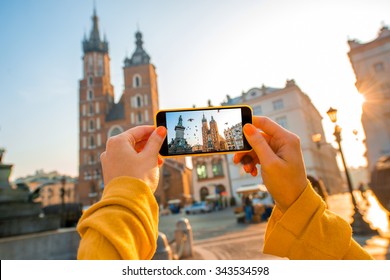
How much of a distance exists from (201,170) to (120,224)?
27982mm

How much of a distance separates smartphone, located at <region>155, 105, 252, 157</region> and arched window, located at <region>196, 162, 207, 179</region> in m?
27.3

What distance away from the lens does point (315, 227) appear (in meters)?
0.88

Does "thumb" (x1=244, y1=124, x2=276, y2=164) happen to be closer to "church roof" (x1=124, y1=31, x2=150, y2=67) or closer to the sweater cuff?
the sweater cuff

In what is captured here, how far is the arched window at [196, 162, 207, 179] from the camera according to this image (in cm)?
2845

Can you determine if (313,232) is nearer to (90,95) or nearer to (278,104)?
(278,104)

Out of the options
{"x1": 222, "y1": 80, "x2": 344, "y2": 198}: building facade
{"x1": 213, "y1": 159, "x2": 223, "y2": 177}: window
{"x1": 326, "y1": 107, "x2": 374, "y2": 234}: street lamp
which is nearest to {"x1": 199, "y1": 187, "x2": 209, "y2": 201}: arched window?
{"x1": 213, "y1": 159, "x2": 223, "y2": 177}: window

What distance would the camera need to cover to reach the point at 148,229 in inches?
28.2

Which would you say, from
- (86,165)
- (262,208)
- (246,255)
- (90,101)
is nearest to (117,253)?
(246,255)

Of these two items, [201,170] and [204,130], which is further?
[201,170]

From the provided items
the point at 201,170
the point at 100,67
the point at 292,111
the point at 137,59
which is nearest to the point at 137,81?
the point at 137,59

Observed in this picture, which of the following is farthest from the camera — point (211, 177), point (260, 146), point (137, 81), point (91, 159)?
point (91, 159)

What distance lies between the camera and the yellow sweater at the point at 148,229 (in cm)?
64

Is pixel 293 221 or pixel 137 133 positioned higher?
pixel 137 133

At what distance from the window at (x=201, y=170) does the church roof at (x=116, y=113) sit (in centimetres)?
1923
